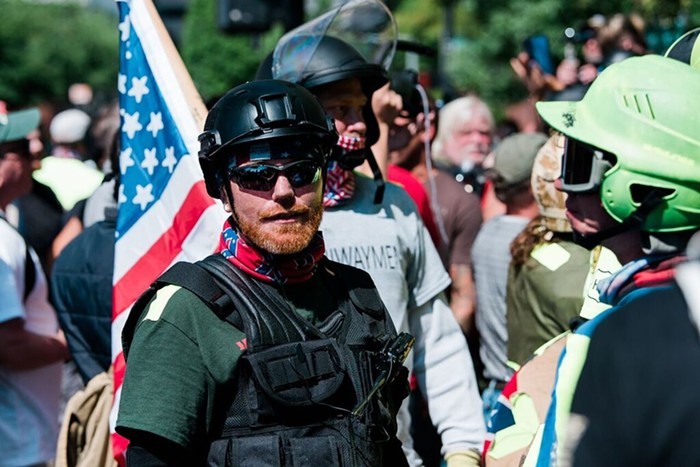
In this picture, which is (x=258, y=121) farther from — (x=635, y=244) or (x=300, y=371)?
(x=635, y=244)

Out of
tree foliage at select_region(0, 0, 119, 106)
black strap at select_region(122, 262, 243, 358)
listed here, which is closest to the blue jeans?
black strap at select_region(122, 262, 243, 358)

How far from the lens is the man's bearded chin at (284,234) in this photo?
10.5 feet

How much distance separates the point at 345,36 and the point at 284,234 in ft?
5.54

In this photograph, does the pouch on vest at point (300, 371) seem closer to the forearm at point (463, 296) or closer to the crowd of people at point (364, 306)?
the crowd of people at point (364, 306)

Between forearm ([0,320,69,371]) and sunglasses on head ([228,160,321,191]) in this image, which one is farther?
forearm ([0,320,69,371])

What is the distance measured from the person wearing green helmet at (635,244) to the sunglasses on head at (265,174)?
0.66 meters

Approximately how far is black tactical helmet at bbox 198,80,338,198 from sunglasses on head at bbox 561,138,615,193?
65cm

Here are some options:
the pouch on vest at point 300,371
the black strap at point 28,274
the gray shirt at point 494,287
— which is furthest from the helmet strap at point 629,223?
the black strap at point 28,274

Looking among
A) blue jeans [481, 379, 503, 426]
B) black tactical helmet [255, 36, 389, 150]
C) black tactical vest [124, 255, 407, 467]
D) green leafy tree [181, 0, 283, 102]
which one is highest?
black tactical helmet [255, 36, 389, 150]

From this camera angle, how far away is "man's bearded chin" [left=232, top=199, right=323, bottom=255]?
321 cm

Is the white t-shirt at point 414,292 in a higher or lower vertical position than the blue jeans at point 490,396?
higher

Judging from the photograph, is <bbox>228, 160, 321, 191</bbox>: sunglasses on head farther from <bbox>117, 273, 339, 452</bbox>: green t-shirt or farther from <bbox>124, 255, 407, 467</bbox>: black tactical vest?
<bbox>117, 273, 339, 452</bbox>: green t-shirt

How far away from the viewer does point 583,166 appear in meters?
3.06

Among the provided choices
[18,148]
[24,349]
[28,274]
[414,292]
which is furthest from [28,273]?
[414,292]
